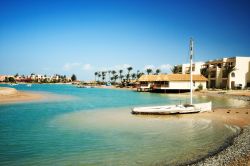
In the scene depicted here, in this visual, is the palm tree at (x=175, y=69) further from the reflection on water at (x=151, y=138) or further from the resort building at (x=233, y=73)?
the reflection on water at (x=151, y=138)

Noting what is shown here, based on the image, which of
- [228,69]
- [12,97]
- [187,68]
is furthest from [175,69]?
[12,97]

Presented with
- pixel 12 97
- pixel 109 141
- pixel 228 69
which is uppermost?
pixel 228 69

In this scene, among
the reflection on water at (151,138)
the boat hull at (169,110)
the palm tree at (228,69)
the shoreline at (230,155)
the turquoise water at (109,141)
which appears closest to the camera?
A: the shoreline at (230,155)

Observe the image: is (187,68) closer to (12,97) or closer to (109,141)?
(12,97)

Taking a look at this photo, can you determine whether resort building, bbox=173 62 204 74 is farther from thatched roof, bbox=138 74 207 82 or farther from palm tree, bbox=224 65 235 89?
palm tree, bbox=224 65 235 89

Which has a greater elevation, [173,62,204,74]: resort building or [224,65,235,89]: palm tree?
[173,62,204,74]: resort building

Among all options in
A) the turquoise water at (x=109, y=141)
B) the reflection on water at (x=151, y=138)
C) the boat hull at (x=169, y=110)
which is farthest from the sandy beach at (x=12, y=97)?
the boat hull at (x=169, y=110)

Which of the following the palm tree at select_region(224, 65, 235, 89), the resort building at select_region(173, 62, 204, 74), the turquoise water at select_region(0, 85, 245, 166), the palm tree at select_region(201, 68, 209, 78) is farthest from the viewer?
the resort building at select_region(173, 62, 204, 74)

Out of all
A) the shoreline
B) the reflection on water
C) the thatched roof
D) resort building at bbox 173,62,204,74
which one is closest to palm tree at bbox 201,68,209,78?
resort building at bbox 173,62,204,74

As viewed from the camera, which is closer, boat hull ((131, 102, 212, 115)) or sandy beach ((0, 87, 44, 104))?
boat hull ((131, 102, 212, 115))

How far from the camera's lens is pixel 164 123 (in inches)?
917

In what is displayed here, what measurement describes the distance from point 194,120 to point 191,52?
1013cm

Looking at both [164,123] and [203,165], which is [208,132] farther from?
[203,165]

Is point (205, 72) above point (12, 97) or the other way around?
above
